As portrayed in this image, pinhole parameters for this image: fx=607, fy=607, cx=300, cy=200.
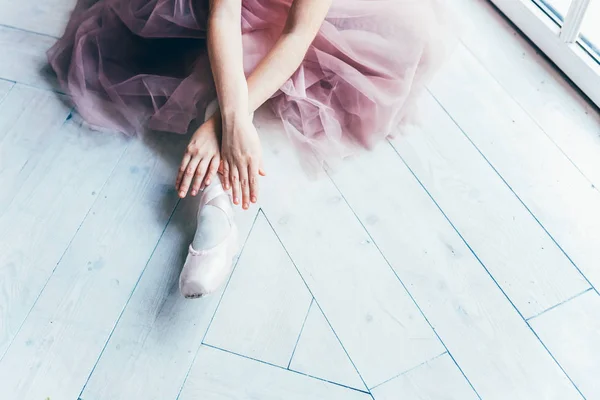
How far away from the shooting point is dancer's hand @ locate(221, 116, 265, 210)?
3.03 feet

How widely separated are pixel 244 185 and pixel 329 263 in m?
0.18

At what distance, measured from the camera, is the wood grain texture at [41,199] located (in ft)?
3.07

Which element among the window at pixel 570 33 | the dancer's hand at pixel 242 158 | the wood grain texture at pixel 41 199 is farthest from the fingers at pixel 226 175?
the window at pixel 570 33

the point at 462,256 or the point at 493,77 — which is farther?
the point at 493,77

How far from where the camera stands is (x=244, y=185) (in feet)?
3.08

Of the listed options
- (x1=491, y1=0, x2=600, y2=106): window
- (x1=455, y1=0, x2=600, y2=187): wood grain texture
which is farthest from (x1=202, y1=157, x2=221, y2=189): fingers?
(x1=491, y1=0, x2=600, y2=106): window

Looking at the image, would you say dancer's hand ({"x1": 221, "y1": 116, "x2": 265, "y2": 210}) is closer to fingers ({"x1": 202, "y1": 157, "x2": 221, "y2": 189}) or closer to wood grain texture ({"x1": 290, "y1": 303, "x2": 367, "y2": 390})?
fingers ({"x1": 202, "y1": 157, "x2": 221, "y2": 189})

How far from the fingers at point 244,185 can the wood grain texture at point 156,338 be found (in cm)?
8

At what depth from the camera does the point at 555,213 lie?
3.33ft

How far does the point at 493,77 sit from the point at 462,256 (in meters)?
0.41

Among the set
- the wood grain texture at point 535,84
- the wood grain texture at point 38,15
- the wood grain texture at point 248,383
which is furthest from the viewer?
the wood grain texture at point 38,15

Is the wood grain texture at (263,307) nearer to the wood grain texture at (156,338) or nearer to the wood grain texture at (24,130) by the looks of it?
the wood grain texture at (156,338)

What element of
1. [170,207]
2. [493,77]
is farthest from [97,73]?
[493,77]

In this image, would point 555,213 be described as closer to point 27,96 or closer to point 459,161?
point 459,161
